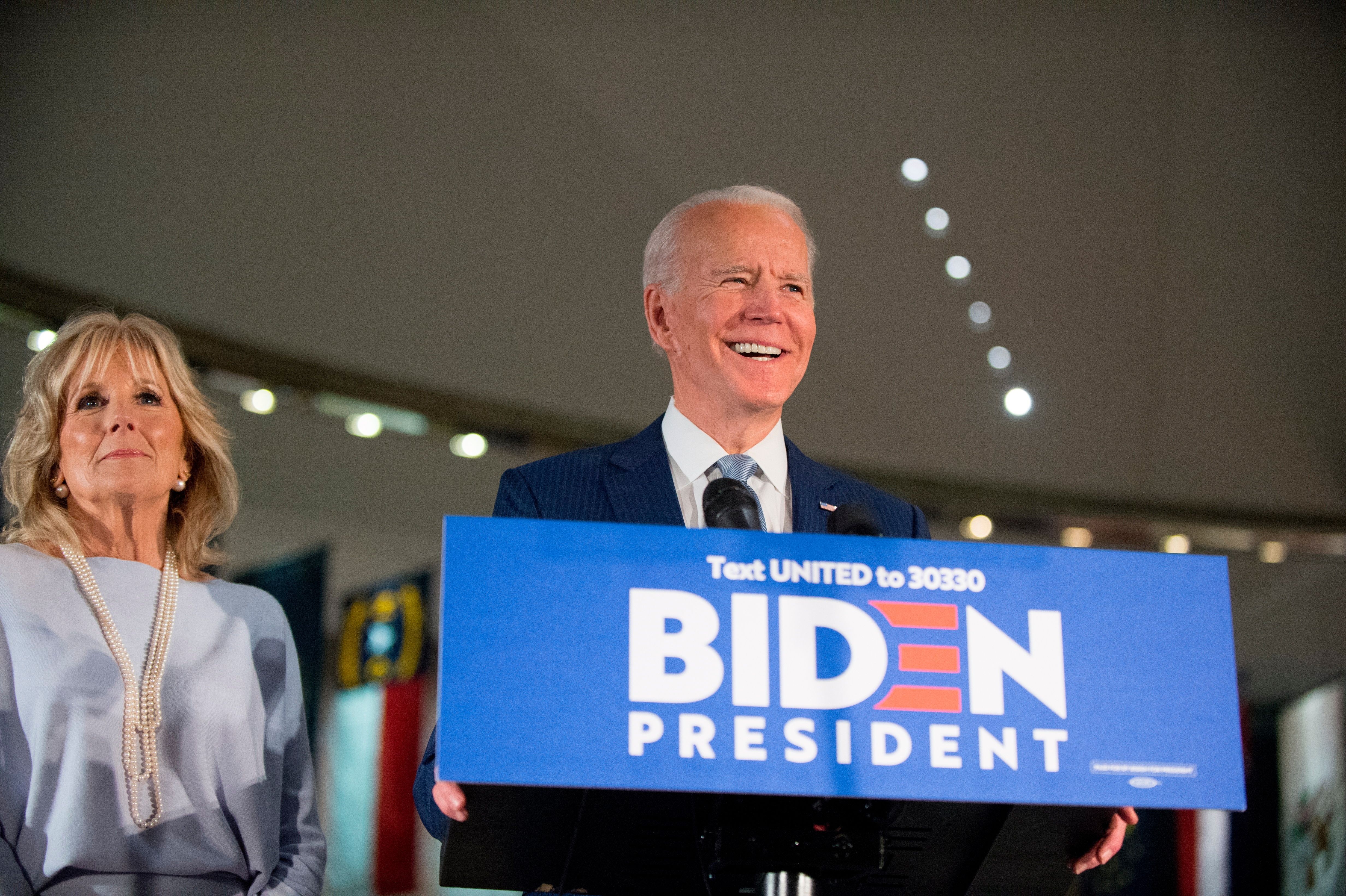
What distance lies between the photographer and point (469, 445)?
6.21m

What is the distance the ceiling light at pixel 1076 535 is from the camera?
6891 millimetres

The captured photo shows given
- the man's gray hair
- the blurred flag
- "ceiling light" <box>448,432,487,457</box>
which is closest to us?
the man's gray hair

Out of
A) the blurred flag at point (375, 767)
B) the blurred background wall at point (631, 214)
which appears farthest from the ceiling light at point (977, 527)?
the blurred flag at point (375, 767)

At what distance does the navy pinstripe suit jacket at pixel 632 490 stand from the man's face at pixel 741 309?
104 millimetres

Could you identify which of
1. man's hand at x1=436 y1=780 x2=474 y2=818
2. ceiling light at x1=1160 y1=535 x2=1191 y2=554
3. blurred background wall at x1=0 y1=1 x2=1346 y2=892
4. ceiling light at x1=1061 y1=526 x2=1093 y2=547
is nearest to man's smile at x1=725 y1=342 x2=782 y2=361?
man's hand at x1=436 y1=780 x2=474 y2=818

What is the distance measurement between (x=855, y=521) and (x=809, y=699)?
0.22 m

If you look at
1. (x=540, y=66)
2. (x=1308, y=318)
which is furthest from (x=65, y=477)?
(x=1308, y=318)

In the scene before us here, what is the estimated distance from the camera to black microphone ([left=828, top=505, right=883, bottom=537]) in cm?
131

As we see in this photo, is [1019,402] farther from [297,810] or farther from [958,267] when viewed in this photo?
[297,810]

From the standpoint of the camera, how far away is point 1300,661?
23.0ft

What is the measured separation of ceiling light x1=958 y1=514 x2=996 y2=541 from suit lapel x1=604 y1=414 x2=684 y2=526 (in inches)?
206

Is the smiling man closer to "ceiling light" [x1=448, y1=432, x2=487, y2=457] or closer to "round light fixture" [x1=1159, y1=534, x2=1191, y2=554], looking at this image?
"ceiling light" [x1=448, y1=432, x2=487, y2=457]

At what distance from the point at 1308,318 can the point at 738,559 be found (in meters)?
6.00

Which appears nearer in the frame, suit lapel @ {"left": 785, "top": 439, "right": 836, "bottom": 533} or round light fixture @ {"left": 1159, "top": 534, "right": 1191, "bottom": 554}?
suit lapel @ {"left": 785, "top": 439, "right": 836, "bottom": 533}
